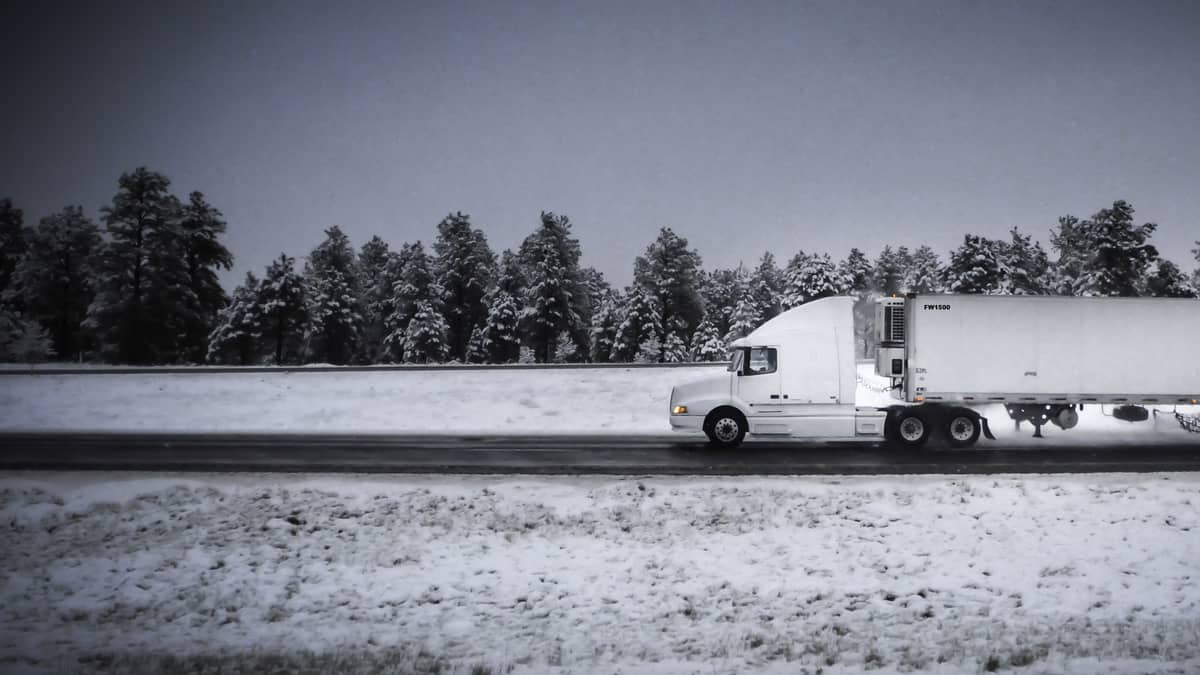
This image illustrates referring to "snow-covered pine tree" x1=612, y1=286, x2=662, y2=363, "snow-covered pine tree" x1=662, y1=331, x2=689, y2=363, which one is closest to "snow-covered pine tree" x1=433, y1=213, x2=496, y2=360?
"snow-covered pine tree" x1=612, y1=286, x2=662, y2=363

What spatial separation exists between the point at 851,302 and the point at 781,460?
4.57m

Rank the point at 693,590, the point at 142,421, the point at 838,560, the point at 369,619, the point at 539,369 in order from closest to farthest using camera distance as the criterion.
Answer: the point at 369,619
the point at 693,590
the point at 838,560
the point at 142,421
the point at 539,369

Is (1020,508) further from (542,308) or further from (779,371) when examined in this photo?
(542,308)

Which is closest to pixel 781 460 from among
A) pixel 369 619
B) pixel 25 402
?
pixel 369 619

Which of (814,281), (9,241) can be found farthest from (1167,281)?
(9,241)

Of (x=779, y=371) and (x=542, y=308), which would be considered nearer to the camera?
(x=779, y=371)

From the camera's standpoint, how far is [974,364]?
705 inches

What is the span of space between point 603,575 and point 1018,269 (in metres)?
67.2

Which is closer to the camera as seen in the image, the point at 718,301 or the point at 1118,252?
the point at 1118,252

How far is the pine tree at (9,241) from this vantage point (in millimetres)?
64312

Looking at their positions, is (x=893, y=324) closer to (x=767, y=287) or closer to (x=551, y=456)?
(x=551, y=456)

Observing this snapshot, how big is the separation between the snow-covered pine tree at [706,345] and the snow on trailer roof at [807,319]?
4874cm

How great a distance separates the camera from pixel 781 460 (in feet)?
53.6

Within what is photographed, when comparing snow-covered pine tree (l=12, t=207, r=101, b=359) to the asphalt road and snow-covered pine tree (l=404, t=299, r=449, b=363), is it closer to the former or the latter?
snow-covered pine tree (l=404, t=299, r=449, b=363)
